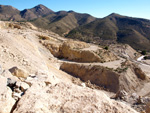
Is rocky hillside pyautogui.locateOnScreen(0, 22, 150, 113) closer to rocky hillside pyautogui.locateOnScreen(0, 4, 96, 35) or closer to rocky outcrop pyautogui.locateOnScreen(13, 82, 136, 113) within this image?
rocky outcrop pyautogui.locateOnScreen(13, 82, 136, 113)

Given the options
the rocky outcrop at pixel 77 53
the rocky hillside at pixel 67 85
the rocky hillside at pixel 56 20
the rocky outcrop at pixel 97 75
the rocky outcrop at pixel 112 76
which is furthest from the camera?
the rocky hillside at pixel 56 20

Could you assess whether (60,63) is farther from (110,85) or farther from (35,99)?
(35,99)

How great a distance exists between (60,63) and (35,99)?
21.5 metres

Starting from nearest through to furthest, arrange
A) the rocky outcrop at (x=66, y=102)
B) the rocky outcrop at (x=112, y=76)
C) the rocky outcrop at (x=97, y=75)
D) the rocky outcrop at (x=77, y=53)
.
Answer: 1. the rocky outcrop at (x=66, y=102)
2. the rocky outcrop at (x=112, y=76)
3. the rocky outcrop at (x=97, y=75)
4. the rocky outcrop at (x=77, y=53)

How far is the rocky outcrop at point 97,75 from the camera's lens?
18359 mm

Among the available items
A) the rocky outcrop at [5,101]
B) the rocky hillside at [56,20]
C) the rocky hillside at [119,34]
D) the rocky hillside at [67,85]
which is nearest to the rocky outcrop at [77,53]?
the rocky hillside at [67,85]

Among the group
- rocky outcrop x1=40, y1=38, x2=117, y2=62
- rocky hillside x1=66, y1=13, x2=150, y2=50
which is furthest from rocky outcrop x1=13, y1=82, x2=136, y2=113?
rocky hillside x1=66, y1=13, x2=150, y2=50

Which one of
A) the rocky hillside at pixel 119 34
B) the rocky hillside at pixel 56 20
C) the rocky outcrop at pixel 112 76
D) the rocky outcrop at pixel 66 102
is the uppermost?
the rocky hillside at pixel 56 20

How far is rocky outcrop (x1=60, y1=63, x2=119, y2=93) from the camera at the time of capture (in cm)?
1836

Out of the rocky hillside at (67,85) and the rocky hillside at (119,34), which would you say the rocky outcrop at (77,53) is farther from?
the rocky hillside at (119,34)

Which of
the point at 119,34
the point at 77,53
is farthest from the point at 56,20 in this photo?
the point at 77,53

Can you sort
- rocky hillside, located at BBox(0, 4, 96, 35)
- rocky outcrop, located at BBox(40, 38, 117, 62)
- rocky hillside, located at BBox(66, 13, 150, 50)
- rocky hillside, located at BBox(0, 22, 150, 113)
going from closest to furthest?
rocky hillside, located at BBox(0, 22, 150, 113) < rocky outcrop, located at BBox(40, 38, 117, 62) < rocky hillside, located at BBox(66, 13, 150, 50) < rocky hillside, located at BBox(0, 4, 96, 35)

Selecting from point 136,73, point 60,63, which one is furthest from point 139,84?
point 60,63

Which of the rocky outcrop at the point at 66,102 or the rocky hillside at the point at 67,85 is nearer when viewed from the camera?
the rocky outcrop at the point at 66,102
